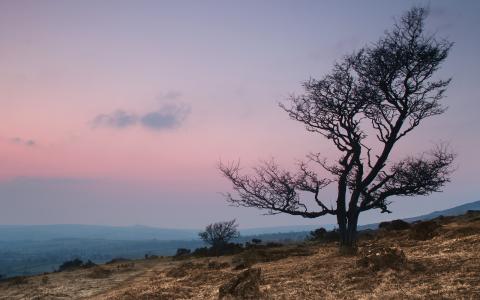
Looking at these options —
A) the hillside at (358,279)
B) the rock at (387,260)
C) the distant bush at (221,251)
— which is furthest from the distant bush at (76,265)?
the rock at (387,260)

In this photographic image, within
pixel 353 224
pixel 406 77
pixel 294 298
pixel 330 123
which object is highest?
pixel 406 77

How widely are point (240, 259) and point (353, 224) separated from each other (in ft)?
23.0

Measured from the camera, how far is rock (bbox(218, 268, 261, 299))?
13797mm

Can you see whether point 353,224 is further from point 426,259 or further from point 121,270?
point 121,270

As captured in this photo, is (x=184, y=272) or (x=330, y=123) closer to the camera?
(x=184, y=272)

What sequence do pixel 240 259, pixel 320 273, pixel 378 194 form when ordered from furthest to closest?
pixel 240 259, pixel 378 194, pixel 320 273

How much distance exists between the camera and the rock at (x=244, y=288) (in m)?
13.8

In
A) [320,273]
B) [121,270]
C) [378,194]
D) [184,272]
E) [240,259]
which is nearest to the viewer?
[320,273]

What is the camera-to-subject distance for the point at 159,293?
16750 mm

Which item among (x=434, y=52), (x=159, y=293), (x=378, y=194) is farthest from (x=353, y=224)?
(x=159, y=293)

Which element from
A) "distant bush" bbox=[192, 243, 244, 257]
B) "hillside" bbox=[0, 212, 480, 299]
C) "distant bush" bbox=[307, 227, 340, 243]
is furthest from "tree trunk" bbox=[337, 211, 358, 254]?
"distant bush" bbox=[307, 227, 340, 243]

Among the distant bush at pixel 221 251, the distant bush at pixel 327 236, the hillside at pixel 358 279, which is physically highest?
the distant bush at pixel 327 236

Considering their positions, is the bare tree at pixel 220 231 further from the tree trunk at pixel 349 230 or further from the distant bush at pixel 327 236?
the tree trunk at pixel 349 230

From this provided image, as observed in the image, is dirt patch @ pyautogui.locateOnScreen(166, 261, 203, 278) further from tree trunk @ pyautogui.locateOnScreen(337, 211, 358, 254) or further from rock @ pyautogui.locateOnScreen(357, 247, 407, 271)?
rock @ pyautogui.locateOnScreen(357, 247, 407, 271)
